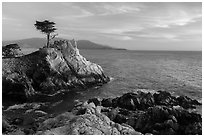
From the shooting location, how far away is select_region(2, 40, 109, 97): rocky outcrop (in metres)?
41.2

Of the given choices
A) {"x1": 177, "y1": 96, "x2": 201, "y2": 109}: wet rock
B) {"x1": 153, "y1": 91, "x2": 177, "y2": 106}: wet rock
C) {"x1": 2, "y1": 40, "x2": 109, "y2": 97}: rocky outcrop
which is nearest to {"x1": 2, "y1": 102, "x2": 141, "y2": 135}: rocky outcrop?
{"x1": 2, "y1": 40, "x2": 109, "y2": 97}: rocky outcrop

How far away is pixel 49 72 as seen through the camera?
45.3 m

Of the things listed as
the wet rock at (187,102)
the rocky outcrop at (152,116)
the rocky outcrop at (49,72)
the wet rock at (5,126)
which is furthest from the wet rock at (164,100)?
the wet rock at (5,126)

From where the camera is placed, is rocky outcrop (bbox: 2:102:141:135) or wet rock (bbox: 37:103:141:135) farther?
rocky outcrop (bbox: 2:102:141:135)

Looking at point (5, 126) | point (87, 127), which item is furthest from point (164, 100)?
point (5, 126)

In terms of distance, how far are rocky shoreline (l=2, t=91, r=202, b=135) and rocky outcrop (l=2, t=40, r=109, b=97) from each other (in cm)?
672

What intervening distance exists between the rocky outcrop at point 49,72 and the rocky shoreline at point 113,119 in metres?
6.72

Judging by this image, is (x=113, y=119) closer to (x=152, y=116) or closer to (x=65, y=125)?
(x=152, y=116)

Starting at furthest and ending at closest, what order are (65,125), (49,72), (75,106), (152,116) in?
1. (49,72)
2. (75,106)
3. (152,116)
4. (65,125)

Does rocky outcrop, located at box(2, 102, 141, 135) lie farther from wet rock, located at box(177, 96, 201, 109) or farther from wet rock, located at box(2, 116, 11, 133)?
wet rock, located at box(177, 96, 201, 109)

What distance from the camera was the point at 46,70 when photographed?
4538cm

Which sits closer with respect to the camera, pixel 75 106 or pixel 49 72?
pixel 75 106

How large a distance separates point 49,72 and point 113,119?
872 inches

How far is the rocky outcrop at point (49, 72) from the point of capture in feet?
135
